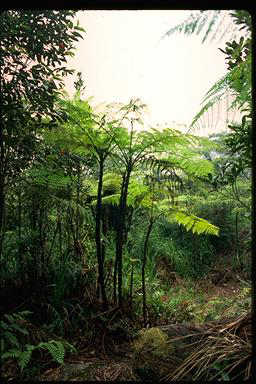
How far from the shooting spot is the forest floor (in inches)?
68.3

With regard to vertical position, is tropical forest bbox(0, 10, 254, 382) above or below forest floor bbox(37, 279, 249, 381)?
above

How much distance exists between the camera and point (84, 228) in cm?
313

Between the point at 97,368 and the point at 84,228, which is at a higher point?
the point at 84,228

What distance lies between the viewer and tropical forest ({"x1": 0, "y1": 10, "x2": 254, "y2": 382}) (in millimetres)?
1582

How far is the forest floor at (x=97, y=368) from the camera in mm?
1734

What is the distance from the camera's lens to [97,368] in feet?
6.02

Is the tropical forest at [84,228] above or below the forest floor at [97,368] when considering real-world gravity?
above

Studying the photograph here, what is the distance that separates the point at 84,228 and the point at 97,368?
148 cm

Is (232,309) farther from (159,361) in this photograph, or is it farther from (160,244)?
(160,244)

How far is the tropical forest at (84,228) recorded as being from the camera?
158cm

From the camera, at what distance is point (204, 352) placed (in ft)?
5.22

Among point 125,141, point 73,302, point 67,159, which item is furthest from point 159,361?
point 67,159

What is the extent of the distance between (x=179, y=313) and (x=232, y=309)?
2.79 feet

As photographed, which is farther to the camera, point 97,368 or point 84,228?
point 84,228
